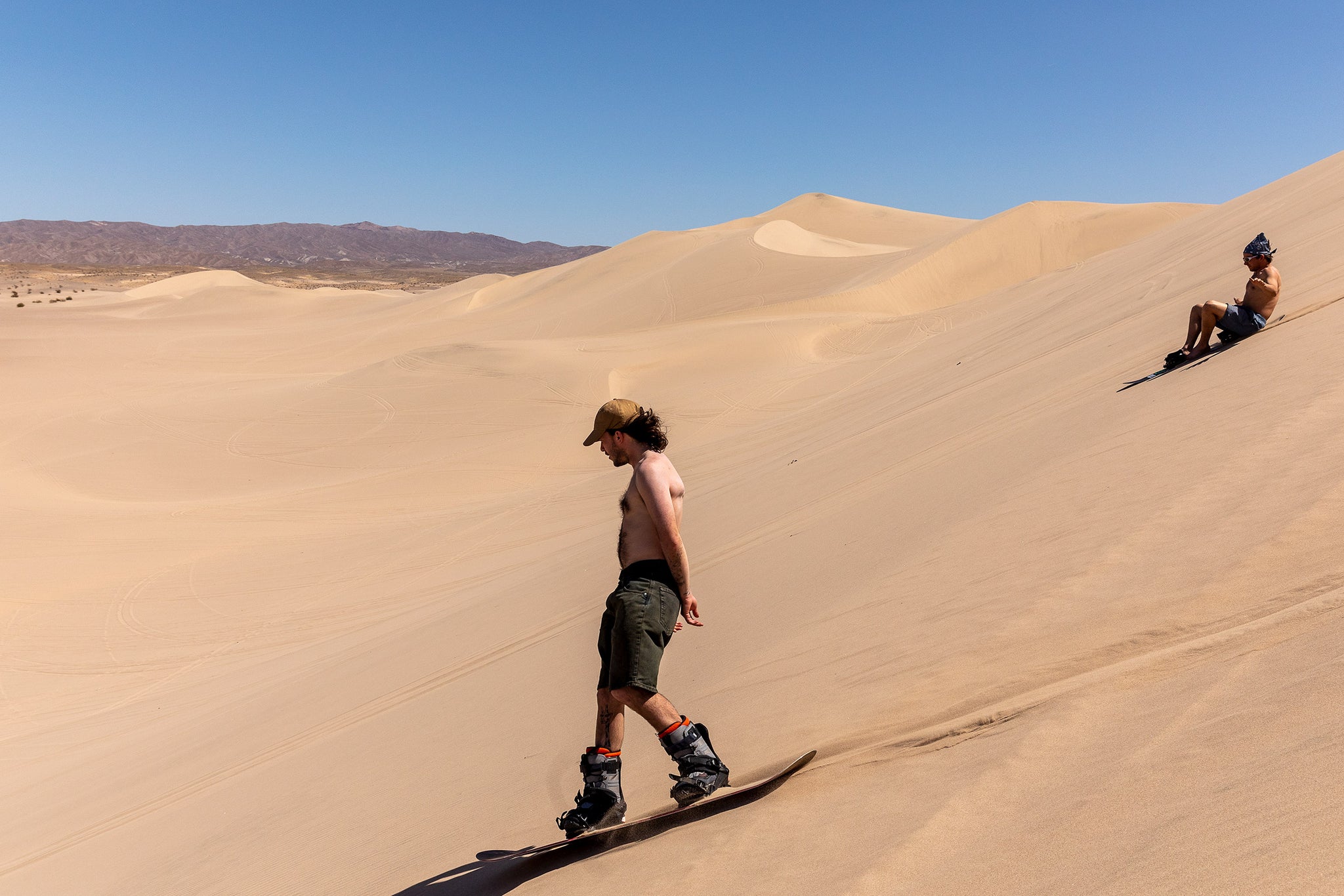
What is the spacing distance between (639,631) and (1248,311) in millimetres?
5945

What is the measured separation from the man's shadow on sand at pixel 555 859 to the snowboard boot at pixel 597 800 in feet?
0.28

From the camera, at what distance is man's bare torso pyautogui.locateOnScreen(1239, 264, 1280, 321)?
263 inches

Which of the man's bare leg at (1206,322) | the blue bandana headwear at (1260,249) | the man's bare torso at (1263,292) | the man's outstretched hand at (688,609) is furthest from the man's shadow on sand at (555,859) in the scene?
the blue bandana headwear at (1260,249)

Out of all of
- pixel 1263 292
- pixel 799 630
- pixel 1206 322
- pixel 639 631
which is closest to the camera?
pixel 639 631

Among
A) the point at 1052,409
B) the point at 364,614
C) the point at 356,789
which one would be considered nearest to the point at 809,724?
the point at 356,789

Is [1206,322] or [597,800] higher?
[1206,322]

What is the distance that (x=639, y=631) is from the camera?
118 inches

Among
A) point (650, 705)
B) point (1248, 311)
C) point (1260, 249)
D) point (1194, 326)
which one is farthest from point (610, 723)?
point (1260, 249)

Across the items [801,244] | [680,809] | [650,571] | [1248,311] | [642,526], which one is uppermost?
[801,244]

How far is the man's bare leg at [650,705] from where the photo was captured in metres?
2.97

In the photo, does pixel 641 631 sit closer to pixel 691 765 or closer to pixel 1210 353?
pixel 691 765

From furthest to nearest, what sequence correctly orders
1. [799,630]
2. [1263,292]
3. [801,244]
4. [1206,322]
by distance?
[801,244] < [1206,322] < [1263,292] < [799,630]

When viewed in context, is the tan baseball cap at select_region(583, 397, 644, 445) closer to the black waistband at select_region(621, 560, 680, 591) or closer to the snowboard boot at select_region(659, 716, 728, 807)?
the black waistband at select_region(621, 560, 680, 591)

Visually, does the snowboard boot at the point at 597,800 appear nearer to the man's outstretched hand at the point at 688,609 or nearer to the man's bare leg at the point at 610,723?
the man's bare leg at the point at 610,723
